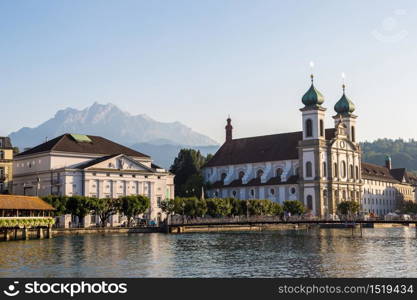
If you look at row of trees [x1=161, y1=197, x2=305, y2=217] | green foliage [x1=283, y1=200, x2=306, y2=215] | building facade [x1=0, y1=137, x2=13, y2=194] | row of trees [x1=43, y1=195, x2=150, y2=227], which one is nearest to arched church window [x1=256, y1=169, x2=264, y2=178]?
row of trees [x1=161, y1=197, x2=305, y2=217]

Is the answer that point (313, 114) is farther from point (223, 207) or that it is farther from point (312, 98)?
point (223, 207)

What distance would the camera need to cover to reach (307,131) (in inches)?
5458

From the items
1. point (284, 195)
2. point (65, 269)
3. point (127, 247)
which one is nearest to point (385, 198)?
point (284, 195)

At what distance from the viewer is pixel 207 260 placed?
53.6 metres

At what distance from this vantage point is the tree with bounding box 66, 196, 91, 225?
94.9 m

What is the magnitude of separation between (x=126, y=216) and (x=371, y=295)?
7806cm

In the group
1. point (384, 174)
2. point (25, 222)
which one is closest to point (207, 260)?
point (25, 222)

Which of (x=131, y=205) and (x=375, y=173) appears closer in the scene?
(x=131, y=205)

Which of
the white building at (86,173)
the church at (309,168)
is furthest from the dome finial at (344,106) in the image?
the white building at (86,173)

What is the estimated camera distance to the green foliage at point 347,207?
132750 mm

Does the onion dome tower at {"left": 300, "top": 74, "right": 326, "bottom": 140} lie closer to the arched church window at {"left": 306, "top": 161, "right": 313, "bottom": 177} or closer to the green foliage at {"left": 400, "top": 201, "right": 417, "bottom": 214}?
the arched church window at {"left": 306, "top": 161, "right": 313, "bottom": 177}

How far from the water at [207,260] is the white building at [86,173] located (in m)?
37.6

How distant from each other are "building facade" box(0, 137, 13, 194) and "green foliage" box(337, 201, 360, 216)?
60.4 metres

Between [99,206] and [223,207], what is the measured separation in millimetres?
25584
